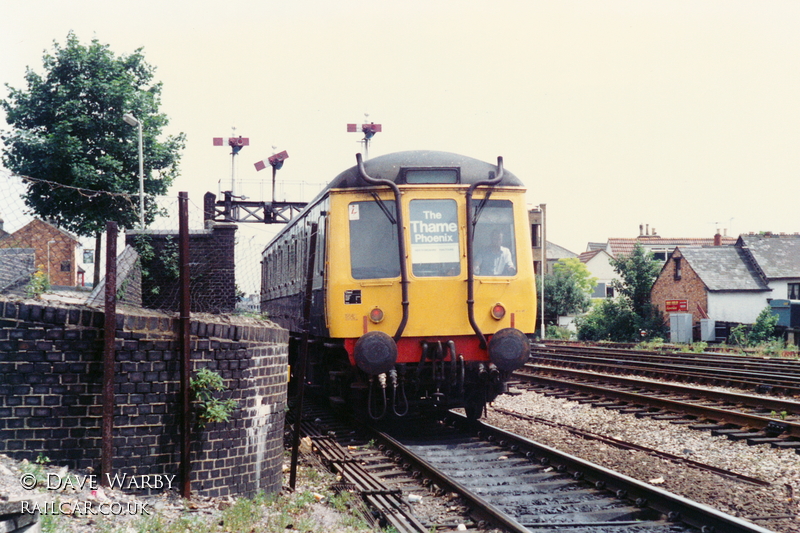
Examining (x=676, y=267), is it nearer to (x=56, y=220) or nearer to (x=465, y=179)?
(x=56, y=220)

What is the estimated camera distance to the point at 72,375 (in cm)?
569

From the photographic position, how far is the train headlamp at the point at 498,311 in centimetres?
901

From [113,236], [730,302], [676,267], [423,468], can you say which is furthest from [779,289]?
[113,236]

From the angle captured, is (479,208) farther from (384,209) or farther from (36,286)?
(36,286)

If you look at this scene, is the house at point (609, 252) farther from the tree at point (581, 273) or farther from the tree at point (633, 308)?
the tree at point (633, 308)

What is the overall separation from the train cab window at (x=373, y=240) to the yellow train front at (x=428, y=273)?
0.01 m

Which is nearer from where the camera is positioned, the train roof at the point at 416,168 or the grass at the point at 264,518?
the grass at the point at 264,518

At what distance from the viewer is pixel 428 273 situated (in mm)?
8891

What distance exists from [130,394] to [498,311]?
4621 millimetres

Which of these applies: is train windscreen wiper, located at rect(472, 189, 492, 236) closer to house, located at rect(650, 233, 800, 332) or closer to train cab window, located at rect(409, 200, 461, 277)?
train cab window, located at rect(409, 200, 461, 277)

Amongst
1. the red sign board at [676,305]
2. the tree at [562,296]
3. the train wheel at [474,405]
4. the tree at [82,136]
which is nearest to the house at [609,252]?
the tree at [562,296]

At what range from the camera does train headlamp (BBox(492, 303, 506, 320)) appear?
901cm

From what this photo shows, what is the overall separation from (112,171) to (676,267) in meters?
29.6

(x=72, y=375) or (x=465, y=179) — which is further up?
(x=465, y=179)
